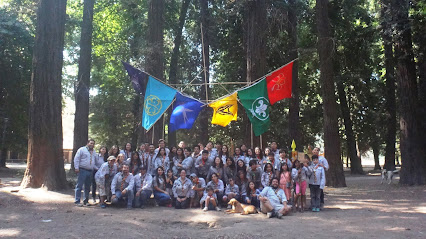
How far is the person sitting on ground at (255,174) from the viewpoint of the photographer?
10.9 m

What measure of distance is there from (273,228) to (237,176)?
3.19 m

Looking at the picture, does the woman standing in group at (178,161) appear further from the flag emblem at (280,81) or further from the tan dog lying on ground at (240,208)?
the flag emblem at (280,81)

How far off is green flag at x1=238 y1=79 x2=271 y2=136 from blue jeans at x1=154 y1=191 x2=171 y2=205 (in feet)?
12.9

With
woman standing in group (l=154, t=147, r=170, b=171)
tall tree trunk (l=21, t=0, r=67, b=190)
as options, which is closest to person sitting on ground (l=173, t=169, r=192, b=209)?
woman standing in group (l=154, t=147, r=170, b=171)

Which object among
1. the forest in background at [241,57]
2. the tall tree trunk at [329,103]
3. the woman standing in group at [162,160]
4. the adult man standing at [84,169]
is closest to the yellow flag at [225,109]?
the forest in background at [241,57]

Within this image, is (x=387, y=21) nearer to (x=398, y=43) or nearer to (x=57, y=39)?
(x=398, y=43)

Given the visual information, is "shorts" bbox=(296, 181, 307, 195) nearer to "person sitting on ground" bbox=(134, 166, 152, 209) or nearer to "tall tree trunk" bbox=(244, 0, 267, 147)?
"person sitting on ground" bbox=(134, 166, 152, 209)

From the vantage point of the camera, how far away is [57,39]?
1304cm

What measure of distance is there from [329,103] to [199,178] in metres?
8.08

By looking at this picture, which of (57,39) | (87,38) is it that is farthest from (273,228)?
(87,38)

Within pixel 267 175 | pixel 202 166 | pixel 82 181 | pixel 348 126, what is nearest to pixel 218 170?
pixel 202 166

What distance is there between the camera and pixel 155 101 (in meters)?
13.5

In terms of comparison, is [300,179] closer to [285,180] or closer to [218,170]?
[285,180]

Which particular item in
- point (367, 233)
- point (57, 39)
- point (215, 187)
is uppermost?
point (57, 39)
